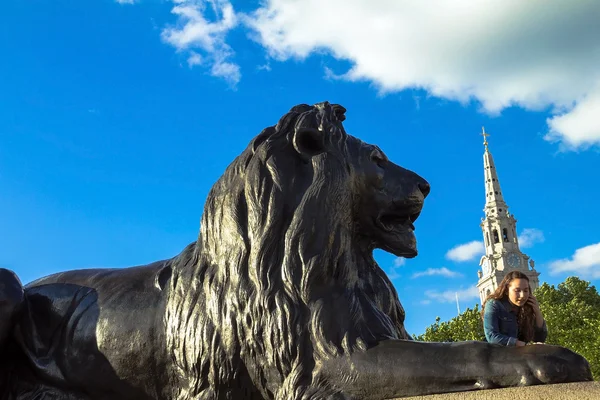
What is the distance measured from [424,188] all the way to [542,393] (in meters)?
1.79

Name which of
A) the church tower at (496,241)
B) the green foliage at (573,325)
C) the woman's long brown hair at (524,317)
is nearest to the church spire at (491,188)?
the church tower at (496,241)

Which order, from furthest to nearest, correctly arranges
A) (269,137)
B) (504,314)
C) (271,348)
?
(504,314)
(269,137)
(271,348)

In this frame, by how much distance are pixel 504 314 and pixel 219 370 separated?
2.88m

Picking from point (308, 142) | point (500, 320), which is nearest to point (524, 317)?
point (500, 320)

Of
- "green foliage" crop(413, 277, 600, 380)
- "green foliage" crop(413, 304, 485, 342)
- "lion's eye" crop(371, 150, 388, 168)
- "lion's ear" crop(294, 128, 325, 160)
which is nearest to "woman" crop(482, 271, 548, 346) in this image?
"lion's eye" crop(371, 150, 388, 168)

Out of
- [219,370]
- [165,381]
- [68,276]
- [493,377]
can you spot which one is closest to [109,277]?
[68,276]

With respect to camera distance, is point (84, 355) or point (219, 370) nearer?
point (219, 370)

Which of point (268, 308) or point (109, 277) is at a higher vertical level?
point (109, 277)

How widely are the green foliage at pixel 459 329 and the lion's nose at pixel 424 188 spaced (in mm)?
34551

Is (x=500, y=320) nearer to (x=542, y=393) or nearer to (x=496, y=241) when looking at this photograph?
(x=542, y=393)

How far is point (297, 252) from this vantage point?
384 centimetres

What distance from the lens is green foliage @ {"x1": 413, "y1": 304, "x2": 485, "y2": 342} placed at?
38281 millimetres

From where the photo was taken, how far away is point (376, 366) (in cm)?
334

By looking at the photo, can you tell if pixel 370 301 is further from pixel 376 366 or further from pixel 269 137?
pixel 269 137
